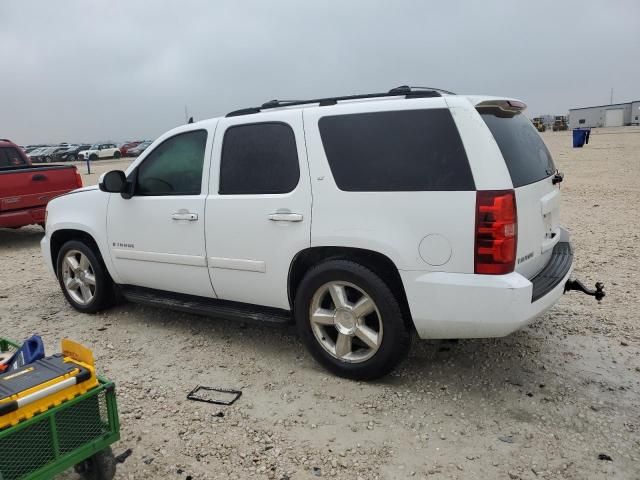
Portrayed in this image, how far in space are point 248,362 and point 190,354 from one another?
1.71ft

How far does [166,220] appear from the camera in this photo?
4324 mm

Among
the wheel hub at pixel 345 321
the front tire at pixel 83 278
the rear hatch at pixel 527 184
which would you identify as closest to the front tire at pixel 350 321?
the wheel hub at pixel 345 321

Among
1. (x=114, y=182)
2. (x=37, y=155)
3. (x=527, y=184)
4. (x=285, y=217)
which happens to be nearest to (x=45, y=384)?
(x=285, y=217)

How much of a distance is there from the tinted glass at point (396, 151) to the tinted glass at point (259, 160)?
0.31m

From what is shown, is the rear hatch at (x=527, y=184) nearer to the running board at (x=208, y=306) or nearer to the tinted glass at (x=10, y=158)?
the running board at (x=208, y=306)

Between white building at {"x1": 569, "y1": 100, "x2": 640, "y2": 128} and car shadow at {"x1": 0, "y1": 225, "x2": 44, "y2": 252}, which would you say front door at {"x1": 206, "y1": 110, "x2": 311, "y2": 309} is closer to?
car shadow at {"x1": 0, "y1": 225, "x2": 44, "y2": 252}

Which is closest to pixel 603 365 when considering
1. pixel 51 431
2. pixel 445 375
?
pixel 445 375

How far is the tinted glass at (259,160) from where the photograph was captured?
12.3 feet

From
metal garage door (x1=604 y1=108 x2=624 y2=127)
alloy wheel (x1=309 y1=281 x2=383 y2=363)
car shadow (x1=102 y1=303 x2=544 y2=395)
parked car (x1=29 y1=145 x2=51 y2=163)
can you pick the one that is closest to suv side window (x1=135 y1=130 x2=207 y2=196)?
car shadow (x1=102 y1=303 x2=544 y2=395)

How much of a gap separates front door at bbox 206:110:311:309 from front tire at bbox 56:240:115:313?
1512mm

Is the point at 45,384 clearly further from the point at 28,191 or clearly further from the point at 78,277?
the point at 28,191

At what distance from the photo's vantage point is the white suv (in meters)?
3.09

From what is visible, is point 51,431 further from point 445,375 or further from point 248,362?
point 445,375

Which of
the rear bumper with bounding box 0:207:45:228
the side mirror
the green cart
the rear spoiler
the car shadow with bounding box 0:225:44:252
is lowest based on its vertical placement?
the car shadow with bounding box 0:225:44:252
